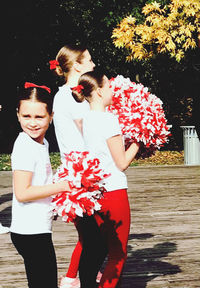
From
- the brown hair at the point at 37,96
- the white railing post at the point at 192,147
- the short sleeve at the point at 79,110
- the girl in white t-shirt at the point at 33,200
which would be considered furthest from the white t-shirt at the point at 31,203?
the white railing post at the point at 192,147

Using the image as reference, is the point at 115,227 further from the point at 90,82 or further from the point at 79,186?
the point at 90,82

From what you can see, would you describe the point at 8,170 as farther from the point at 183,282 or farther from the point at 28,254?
the point at 28,254

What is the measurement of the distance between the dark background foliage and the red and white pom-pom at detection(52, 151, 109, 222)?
17.5 metres

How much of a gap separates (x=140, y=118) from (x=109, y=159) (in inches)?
16.7

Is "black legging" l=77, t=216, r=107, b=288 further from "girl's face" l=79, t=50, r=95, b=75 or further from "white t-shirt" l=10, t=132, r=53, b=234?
"girl's face" l=79, t=50, r=95, b=75

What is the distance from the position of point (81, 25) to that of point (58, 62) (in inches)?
751

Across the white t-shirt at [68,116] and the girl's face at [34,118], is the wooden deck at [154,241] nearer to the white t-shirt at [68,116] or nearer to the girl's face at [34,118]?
the white t-shirt at [68,116]

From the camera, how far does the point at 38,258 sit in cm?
314

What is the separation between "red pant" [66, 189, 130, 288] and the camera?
363cm

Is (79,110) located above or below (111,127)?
above

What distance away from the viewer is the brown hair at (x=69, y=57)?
13.4ft

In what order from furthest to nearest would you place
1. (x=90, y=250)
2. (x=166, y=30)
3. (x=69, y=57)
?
(x=166, y=30), (x=69, y=57), (x=90, y=250)

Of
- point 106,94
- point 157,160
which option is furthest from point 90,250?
point 157,160

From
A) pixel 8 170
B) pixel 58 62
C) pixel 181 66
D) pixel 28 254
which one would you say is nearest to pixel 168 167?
pixel 8 170
